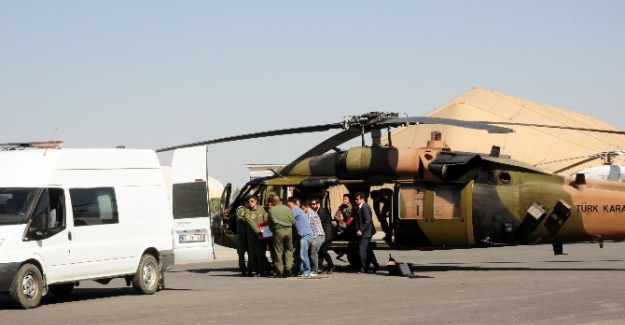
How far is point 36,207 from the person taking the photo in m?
16.7

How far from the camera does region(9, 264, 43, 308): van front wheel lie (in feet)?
52.9

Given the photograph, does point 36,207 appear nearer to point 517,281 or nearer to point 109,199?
point 109,199

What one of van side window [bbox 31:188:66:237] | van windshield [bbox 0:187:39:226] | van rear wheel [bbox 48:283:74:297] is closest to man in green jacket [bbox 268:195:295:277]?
van rear wheel [bbox 48:283:74:297]

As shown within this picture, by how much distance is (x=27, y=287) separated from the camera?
53.8ft

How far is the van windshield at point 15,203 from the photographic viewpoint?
16.4 metres

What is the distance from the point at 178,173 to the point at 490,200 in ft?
21.0

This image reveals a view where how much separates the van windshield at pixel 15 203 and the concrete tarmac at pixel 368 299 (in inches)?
51.2

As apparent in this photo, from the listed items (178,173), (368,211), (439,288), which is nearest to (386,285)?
(439,288)

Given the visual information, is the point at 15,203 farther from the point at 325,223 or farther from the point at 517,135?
the point at 517,135

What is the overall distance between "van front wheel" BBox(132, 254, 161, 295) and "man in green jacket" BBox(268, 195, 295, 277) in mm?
4137

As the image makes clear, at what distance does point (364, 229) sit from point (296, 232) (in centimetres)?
145

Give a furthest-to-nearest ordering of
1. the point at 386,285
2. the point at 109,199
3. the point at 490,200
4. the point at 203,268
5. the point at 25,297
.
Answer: the point at 203,268, the point at 490,200, the point at 386,285, the point at 109,199, the point at 25,297

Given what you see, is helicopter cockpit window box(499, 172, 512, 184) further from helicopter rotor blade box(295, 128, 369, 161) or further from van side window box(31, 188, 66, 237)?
van side window box(31, 188, 66, 237)

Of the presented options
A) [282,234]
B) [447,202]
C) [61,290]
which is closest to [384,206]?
[447,202]
